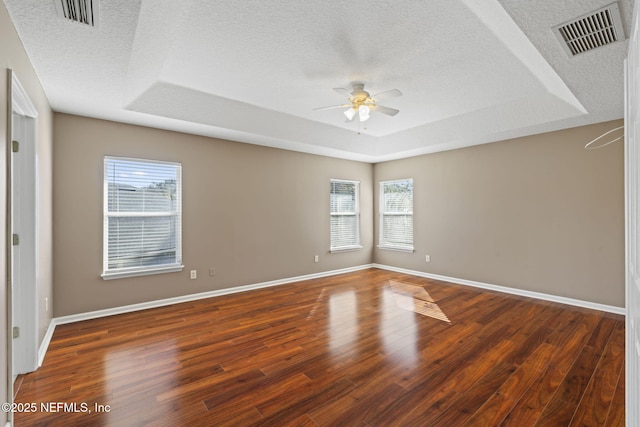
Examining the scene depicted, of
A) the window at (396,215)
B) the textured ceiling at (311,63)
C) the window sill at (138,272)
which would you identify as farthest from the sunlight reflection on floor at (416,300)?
the window sill at (138,272)

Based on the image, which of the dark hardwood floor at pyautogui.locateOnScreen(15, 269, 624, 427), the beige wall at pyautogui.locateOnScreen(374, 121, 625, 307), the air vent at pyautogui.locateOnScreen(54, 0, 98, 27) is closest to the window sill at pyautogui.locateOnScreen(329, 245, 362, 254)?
the beige wall at pyautogui.locateOnScreen(374, 121, 625, 307)

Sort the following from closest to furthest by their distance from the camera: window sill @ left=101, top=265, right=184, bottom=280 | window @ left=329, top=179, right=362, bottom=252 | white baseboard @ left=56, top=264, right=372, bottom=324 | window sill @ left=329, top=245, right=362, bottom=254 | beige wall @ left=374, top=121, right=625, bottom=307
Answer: white baseboard @ left=56, top=264, right=372, bottom=324
window sill @ left=101, top=265, right=184, bottom=280
beige wall @ left=374, top=121, right=625, bottom=307
window sill @ left=329, top=245, right=362, bottom=254
window @ left=329, top=179, right=362, bottom=252

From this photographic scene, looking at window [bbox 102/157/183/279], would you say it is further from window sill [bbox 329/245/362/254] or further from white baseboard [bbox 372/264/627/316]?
white baseboard [bbox 372/264/627/316]

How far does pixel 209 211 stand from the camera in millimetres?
4551

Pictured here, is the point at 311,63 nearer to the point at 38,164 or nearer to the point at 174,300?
the point at 38,164

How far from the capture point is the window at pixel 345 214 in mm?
6246

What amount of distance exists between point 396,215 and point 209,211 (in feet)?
12.5

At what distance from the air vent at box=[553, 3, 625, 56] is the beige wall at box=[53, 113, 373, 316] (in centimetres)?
401

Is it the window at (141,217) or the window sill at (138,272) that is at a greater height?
the window at (141,217)

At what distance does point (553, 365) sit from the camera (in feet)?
8.22

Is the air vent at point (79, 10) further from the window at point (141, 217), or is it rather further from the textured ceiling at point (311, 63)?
the window at point (141, 217)

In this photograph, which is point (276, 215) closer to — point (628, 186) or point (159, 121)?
point (159, 121)

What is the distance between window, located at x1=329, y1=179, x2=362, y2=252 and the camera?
625 centimetres

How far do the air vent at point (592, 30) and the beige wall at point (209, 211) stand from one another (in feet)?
13.2
